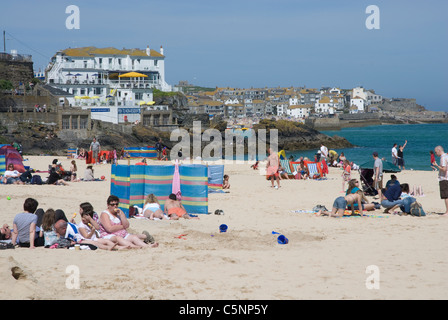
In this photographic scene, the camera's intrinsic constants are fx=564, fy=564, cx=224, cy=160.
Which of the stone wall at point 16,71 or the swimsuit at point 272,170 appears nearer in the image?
the swimsuit at point 272,170

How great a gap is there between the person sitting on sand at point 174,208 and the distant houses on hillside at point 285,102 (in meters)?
138

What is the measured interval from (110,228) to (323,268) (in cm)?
316

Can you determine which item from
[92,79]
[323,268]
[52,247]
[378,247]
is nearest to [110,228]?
[52,247]

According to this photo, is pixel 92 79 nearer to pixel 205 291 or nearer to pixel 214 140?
pixel 214 140

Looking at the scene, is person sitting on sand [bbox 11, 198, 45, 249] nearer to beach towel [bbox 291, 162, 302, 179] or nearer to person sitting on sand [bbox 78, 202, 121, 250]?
person sitting on sand [bbox 78, 202, 121, 250]

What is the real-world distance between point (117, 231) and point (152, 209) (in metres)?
2.51

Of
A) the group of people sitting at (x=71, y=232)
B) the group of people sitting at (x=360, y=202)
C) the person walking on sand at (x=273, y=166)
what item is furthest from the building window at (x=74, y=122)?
the group of people sitting at (x=71, y=232)

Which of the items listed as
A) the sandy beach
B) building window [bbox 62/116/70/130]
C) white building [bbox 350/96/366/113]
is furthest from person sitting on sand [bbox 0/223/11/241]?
white building [bbox 350/96/366/113]

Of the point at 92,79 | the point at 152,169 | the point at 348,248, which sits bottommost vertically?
the point at 348,248

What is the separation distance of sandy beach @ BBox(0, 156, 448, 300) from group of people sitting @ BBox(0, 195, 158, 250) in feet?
0.69

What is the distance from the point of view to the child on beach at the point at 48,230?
8.02 metres

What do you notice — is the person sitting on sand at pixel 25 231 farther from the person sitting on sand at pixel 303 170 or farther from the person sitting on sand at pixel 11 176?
the person sitting on sand at pixel 303 170

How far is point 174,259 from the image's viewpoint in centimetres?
736

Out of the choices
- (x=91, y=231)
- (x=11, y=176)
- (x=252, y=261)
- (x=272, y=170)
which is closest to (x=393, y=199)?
(x=252, y=261)
